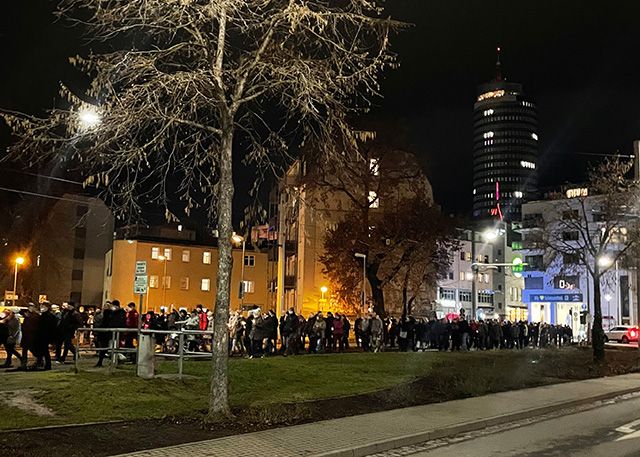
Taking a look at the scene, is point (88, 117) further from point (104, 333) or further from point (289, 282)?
point (289, 282)

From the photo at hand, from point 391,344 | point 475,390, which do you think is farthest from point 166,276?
point 475,390

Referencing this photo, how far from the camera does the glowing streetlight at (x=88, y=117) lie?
11.8 m

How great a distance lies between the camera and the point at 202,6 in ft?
38.0

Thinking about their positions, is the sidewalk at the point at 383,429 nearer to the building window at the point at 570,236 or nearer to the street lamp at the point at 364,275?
the building window at the point at 570,236

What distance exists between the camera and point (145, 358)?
49.6 feet

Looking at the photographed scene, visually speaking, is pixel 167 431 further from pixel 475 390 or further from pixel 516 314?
pixel 516 314

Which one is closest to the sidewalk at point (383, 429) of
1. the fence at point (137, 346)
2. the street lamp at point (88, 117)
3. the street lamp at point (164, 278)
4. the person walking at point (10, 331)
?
the fence at point (137, 346)

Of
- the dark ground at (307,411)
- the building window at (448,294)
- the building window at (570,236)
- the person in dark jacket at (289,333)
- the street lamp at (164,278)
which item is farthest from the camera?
the building window at (448,294)

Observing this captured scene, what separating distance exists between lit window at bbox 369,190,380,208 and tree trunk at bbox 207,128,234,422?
1182 inches

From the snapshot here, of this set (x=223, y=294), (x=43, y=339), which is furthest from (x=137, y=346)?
(x=223, y=294)

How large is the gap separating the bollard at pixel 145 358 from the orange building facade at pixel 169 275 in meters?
50.1

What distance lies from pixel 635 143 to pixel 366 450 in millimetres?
25136

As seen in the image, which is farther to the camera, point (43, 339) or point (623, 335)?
point (623, 335)

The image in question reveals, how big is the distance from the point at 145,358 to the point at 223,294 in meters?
4.12
